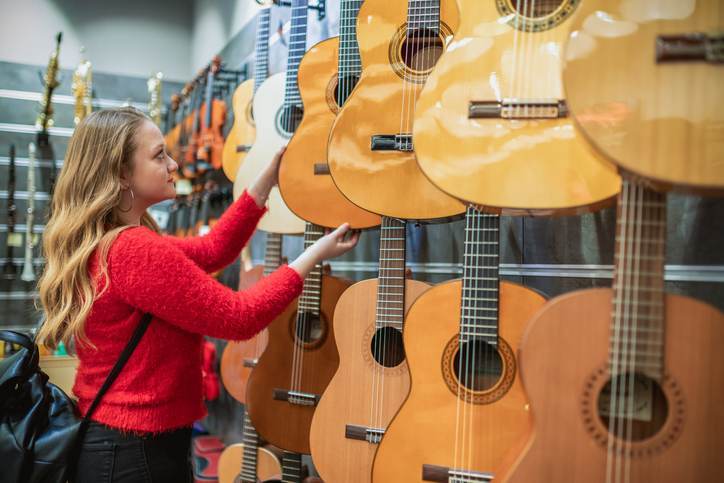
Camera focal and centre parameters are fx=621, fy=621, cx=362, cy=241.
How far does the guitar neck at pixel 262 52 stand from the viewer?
2.96 m

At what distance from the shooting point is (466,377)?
55.9 inches

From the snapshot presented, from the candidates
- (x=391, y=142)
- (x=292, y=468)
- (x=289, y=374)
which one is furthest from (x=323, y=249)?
(x=292, y=468)

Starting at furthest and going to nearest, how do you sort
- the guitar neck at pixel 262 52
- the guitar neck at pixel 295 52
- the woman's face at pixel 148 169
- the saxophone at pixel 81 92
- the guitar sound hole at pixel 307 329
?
the saxophone at pixel 81 92 → the guitar neck at pixel 262 52 → the guitar neck at pixel 295 52 → the guitar sound hole at pixel 307 329 → the woman's face at pixel 148 169

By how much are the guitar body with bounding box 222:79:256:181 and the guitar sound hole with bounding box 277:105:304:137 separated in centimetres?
42

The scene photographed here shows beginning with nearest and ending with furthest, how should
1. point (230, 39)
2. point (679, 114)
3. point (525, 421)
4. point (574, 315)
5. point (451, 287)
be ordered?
point (679, 114)
point (574, 315)
point (525, 421)
point (451, 287)
point (230, 39)

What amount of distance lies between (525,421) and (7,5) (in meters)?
5.71

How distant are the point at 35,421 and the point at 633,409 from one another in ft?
4.55

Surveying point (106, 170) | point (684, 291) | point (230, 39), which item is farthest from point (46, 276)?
point (230, 39)

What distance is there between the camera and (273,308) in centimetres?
158

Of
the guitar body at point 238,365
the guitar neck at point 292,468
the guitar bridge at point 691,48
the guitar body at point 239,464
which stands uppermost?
the guitar bridge at point 691,48

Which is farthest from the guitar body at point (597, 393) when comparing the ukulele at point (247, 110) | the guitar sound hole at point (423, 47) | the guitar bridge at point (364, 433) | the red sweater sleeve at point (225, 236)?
the ukulele at point (247, 110)

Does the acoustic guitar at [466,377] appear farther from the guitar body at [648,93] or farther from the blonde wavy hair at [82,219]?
the blonde wavy hair at [82,219]

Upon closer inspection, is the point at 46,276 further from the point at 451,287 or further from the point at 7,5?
the point at 7,5

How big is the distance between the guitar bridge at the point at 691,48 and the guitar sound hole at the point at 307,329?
4.76 ft
